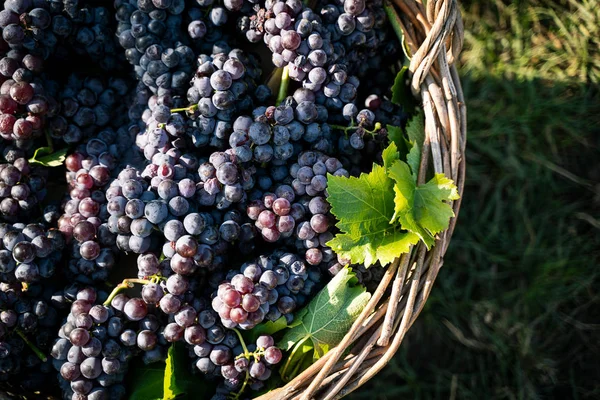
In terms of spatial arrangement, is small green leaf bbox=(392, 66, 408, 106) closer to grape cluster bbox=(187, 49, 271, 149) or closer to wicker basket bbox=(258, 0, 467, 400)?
wicker basket bbox=(258, 0, 467, 400)

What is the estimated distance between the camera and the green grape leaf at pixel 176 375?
4.46 feet

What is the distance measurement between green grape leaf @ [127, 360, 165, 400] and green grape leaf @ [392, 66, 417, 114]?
0.89 m

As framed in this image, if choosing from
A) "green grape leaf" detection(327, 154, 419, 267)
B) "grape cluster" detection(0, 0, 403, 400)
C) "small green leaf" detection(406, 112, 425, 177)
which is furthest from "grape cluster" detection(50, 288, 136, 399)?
"small green leaf" detection(406, 112, 425, 177)

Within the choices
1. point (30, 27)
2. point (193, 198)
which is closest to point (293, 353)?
point (193, 198)

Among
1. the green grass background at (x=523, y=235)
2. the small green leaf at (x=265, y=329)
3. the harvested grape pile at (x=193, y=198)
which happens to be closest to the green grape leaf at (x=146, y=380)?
the harvested grape pile at (x=193, y=198)

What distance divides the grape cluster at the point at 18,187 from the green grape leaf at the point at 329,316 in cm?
73

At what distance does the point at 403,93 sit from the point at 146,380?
96 centimetres

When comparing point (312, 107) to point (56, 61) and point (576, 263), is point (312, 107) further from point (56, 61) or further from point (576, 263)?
point (576, 263)

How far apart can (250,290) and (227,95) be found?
45 cm

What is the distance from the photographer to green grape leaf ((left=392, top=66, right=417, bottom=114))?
1.48 meters

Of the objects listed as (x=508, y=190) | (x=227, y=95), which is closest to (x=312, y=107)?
(x=227, y=95)

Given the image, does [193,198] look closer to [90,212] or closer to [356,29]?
[90,212]

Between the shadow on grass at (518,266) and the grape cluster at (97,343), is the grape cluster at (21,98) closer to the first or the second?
the grape cluster at (97,343)

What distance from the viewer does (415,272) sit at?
1.36 metres
